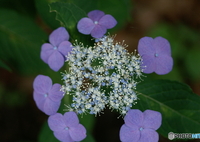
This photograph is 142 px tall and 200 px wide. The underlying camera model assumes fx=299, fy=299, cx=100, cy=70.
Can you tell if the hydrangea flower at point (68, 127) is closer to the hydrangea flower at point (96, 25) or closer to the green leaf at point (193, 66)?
the hydrangea flower at point (96, 25)

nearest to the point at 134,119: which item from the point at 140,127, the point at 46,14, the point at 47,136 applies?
the point at 140,127

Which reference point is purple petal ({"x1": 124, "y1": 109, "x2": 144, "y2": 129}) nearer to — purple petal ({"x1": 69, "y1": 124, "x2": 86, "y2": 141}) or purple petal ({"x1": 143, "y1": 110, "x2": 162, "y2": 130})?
purple petal ({"x1": 143, "y1": 110, "x2": 162, "y2": 130})

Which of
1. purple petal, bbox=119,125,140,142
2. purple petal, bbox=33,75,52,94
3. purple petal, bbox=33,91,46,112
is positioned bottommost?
purple petal, bbox=119,125,140,142

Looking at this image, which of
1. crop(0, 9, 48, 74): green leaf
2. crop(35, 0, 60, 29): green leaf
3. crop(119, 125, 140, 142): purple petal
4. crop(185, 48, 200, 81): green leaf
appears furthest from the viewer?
crop(185, 48, 200, 81): green leaf

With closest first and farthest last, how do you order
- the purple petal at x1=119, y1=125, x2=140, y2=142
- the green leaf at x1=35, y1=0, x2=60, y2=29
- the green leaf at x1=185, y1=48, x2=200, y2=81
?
the purple petal at x1=119, y1=125, x2=140, y2=142, the green leaf at x1=35, y1=0, x2=60, y2=29, the green leaf at x1=185, y1=48, x2=200, y2=81

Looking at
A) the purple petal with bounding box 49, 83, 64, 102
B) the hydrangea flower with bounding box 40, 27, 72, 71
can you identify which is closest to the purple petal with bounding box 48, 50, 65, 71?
the hydrangea flower with bounding box 40, 27, 72, 71

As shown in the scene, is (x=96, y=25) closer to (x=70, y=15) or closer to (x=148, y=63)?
(x=70, y=15)

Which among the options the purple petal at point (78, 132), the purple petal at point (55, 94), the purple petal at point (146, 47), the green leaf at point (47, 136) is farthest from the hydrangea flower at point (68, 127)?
the purple petal at point (146, 47)
